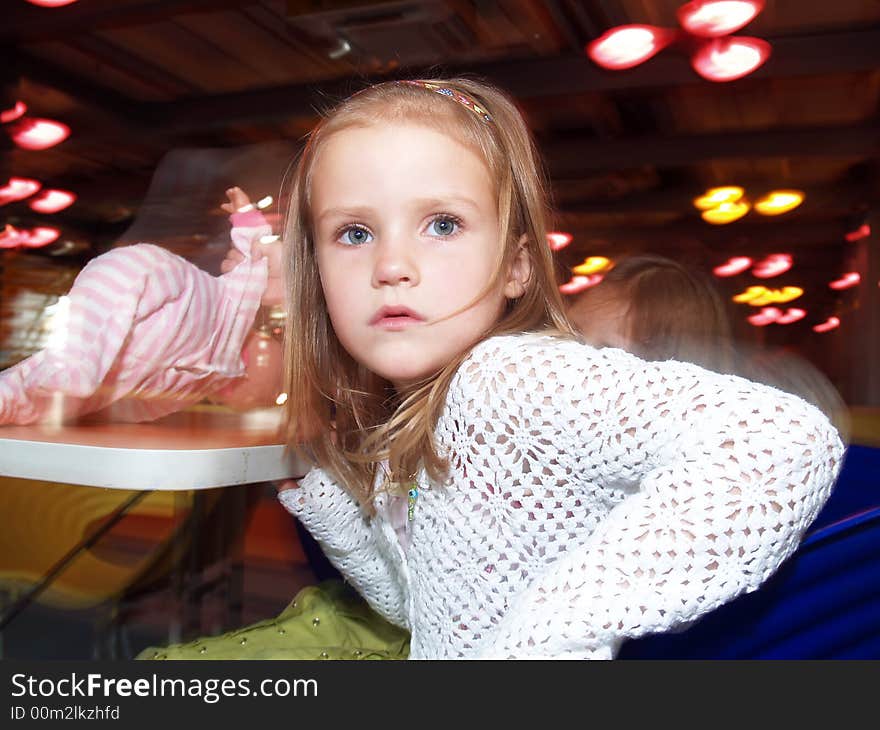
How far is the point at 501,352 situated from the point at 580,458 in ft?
0.30

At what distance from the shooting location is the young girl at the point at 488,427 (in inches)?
17.6

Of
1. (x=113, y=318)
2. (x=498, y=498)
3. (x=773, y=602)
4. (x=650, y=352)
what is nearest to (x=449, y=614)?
(x=498, y=498)

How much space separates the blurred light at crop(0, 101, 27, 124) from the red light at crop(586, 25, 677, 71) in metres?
1.15

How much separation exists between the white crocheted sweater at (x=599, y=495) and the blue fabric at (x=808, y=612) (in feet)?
0.18

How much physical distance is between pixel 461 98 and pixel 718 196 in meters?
1.47

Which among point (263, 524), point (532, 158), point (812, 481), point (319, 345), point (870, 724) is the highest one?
point (532, 158)

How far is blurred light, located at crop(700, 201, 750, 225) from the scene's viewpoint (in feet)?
6.40

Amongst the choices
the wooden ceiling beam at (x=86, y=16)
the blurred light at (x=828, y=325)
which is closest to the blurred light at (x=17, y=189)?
the wooden ceiling beam at (x=86, y=16)

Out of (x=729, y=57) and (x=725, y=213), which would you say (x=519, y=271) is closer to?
(x=729, y=57)

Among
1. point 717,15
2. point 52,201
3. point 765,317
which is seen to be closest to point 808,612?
point 717,15

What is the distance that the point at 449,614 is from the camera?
0.63 metres

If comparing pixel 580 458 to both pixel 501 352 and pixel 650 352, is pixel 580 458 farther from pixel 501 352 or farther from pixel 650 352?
pixel 650 352

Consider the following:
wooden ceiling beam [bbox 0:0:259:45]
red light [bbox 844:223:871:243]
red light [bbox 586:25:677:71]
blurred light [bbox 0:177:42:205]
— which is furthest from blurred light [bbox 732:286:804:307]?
blurred light [bbox 0:177:42:205]

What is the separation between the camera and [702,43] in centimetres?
142
